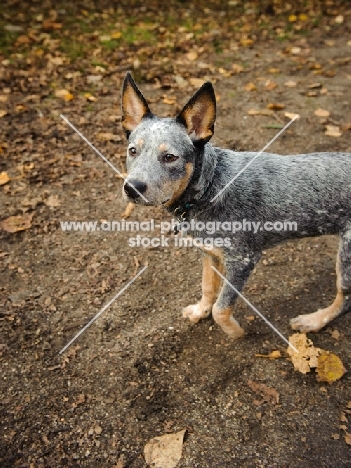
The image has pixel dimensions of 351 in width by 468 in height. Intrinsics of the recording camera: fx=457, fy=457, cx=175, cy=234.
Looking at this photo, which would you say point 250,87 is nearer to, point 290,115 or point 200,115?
point 290,115

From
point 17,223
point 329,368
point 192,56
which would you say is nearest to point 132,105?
point 17,223

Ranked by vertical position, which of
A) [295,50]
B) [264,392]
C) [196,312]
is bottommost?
[264,392]

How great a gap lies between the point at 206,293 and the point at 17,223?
2.23 meters

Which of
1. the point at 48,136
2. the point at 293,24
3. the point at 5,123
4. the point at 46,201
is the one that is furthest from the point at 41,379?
the point at 293,24

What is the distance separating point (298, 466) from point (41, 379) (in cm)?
192

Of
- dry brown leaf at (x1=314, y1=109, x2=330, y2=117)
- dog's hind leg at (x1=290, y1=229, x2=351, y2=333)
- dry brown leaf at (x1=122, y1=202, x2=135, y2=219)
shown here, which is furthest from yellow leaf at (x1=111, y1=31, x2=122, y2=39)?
dog's hind leg at (x1=290, y1=229, x2=351, y2=333)

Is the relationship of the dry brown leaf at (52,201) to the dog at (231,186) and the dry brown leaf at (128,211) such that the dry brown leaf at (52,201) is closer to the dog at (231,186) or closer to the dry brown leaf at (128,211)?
the dry brown leaf at (128,211)

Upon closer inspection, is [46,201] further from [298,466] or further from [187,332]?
[298,466]

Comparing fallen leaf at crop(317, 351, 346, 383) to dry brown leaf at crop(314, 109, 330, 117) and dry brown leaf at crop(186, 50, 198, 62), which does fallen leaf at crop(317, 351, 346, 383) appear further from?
dry brown leaf at crop(186, 50, 198, 62)

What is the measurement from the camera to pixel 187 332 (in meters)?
3.83

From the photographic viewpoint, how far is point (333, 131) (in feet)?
20.1

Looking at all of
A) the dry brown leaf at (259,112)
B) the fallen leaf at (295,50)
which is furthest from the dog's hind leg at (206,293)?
the fallen leaf at (295,50)

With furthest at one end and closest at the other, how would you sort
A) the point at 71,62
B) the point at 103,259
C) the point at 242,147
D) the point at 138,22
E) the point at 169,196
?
the point at 138,22 → the point at 71,62 → the point at 242,147 → the point at 103,259 → the point at 169,196
